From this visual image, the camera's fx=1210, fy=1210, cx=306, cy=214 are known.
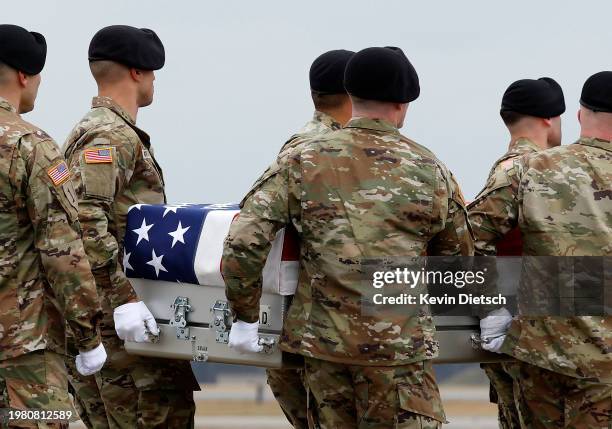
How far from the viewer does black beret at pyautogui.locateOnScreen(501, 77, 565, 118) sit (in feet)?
25.0

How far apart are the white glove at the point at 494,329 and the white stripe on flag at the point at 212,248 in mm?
1340

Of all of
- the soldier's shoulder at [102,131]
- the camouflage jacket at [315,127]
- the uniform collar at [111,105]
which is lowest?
the camouflage jacket at [315,127]

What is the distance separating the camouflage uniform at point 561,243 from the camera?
5949 millimetres

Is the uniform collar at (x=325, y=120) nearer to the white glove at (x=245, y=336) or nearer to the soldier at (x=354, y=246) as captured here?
the soldier at (x=354, y=246)

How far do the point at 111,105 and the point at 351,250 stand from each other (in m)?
1.93

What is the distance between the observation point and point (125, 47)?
21.9 feet

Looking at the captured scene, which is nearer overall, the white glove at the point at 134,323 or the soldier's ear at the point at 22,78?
the soldier's ear at the point at 22,78

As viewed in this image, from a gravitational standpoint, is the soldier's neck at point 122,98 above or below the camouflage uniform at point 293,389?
above

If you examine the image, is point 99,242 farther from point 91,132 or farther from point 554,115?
point 554,115

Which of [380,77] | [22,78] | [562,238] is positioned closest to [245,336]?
[380,77]

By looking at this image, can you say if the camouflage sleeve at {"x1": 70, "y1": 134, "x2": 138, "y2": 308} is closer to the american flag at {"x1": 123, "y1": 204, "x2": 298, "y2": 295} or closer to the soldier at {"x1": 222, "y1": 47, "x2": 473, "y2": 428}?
the american flag at {"x1": 123, "y1": 204, "x2": 298, "y2": 295}

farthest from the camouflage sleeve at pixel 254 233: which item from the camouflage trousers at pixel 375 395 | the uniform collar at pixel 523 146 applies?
the uniform collar at pixel 523 146

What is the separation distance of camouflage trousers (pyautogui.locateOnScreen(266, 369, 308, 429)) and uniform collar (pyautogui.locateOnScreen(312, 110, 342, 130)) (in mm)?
1452

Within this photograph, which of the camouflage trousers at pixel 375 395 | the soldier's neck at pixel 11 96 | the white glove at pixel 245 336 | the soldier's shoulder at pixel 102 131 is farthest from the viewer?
the soldier's shoulder at pixel 102 131
